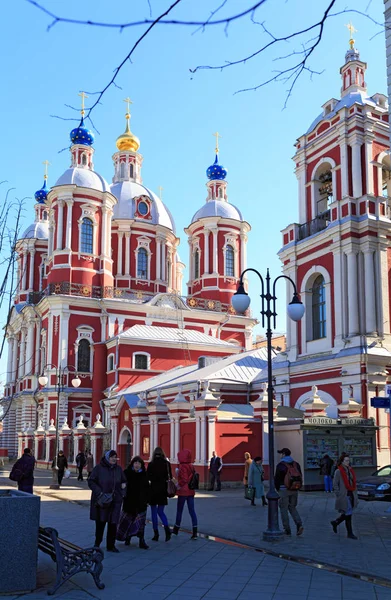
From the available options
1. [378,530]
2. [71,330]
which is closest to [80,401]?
[71,330]

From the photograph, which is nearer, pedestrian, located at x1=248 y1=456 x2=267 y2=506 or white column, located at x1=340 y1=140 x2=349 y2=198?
pedestrian, located at x1=248 y1=456 x2=267 y2=506

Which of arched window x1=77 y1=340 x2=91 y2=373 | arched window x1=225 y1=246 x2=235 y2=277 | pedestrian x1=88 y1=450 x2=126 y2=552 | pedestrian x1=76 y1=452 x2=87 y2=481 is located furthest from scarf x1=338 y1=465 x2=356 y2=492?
arched window x1=225 y1=246 x2=235 y2=277

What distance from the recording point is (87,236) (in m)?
45.1

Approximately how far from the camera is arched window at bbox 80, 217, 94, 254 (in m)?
44.7

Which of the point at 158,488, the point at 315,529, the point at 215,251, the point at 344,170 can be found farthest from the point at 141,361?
the point at 158,488

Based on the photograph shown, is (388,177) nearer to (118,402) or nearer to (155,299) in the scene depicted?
(118,402)

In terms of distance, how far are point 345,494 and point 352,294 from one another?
49.4 feet

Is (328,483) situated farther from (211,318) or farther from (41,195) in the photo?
(41,195)

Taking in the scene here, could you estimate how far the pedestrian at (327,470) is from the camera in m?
21.0

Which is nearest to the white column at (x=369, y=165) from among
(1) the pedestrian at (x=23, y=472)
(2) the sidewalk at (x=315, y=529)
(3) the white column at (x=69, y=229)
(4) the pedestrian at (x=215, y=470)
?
(4) the pedestrian at (x=215, y=470)

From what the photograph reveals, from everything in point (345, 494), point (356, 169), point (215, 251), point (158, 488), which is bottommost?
point (345, 494)

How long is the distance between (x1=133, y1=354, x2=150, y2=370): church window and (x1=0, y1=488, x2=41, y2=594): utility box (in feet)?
104

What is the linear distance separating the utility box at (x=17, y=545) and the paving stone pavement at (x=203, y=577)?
0.17 meters

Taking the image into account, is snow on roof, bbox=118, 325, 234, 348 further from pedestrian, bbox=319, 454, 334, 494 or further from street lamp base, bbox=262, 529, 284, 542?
street lamp base, bbox=262, 529, 284, 542
